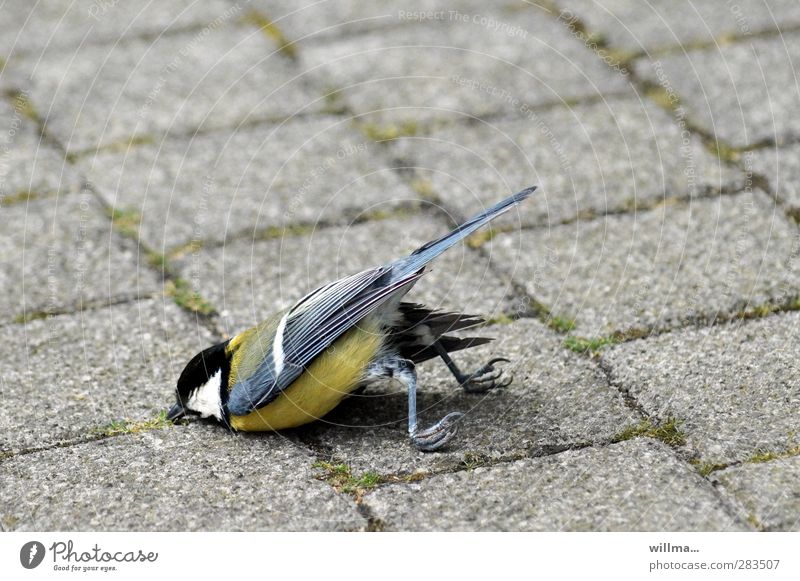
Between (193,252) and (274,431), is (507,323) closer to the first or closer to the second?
(274,431)

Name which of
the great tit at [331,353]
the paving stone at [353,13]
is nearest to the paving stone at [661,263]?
the great tit at [331,353]

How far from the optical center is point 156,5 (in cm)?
616

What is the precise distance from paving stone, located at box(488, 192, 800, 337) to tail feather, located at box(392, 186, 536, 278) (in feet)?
2.64

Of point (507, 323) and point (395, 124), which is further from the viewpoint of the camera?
point (395, 124)

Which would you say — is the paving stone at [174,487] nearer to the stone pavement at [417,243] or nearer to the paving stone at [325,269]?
the stone pavement at [417,243]

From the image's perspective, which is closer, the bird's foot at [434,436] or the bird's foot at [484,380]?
the bird's foot at [434,436]

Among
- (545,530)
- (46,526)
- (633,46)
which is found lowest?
(46,526)

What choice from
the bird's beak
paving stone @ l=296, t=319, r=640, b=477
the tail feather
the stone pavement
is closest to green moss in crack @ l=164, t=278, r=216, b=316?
the stone pavement

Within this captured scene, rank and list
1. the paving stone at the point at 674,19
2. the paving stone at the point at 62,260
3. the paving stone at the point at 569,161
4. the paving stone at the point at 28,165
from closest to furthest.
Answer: the paving stone at the point at 62,260, the paving stone at the point at 569,161, the paving stone at the point at 28,165, the paving stone at the point at 674,19

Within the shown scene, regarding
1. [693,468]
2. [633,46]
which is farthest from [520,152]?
Answer: [693,468]

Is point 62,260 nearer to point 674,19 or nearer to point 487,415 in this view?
point 487,415

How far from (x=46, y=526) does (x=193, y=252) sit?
168 centimetres

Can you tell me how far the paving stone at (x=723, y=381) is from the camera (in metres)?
2.66

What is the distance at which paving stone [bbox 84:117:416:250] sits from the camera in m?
4.24
